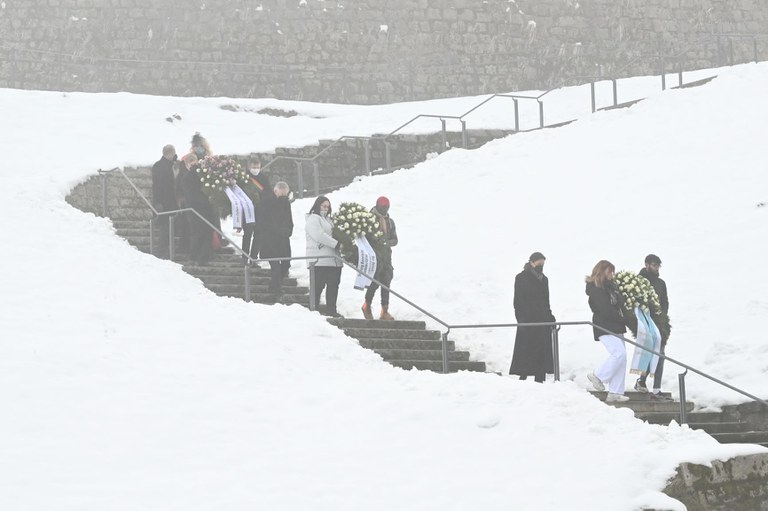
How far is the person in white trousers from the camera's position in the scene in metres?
13.2

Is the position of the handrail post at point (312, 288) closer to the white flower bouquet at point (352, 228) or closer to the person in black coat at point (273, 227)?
the white flower bouquet at point (352, 228)

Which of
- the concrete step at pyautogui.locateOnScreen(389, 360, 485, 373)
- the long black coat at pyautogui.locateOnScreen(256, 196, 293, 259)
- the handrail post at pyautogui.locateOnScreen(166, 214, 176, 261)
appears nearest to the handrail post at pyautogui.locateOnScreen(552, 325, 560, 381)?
the concrete step at pyautogui.locateOnScreen(389, 360, 485, 373)

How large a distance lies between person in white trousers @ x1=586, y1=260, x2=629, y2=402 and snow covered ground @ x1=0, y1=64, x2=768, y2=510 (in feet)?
3.70

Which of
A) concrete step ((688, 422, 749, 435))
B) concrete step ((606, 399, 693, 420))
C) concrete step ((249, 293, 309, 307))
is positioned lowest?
concrete step ((688, 422, 749, 435))

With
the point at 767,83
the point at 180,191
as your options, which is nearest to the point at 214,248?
the point at 180,191

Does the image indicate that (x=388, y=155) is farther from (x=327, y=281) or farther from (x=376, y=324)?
(x=376, y=324)

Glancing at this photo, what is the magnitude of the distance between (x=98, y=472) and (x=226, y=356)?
2.87 meters

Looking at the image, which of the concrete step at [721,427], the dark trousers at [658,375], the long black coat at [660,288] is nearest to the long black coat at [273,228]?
the long black coat at [660,288]

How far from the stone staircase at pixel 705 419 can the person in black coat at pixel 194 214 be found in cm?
489

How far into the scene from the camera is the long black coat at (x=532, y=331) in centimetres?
1328

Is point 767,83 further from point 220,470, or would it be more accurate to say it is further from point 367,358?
point 220,470

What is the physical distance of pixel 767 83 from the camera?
869 inches

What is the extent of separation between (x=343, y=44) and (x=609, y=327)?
17.3 m

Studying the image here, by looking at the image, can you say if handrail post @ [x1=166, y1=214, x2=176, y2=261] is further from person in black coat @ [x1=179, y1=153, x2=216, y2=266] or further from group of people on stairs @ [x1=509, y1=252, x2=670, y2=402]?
group of people on stairs @ [x1=509, y1=252, x2=670, y2=402]
